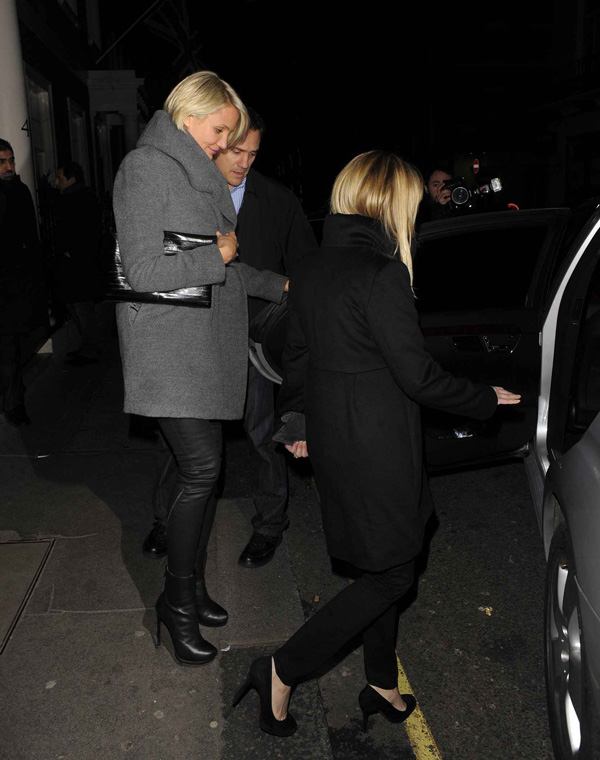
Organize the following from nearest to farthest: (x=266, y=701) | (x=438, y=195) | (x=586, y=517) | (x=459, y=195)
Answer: (x=586, y=517) → (x=266, y=701) → (x=459, y=195) → (x=438, y=195)

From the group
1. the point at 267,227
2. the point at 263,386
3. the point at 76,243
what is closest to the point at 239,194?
the point at 267,227

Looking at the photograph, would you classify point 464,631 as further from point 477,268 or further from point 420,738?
point 477,268

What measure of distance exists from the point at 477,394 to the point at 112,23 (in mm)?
27424

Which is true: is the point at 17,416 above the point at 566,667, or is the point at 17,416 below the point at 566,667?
below

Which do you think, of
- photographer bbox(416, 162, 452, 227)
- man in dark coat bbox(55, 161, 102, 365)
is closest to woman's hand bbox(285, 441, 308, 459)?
photographer bbox(416, 162, 452, 227)

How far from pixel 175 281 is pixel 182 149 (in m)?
0.45

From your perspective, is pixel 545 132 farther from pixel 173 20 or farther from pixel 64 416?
pixel 64 416

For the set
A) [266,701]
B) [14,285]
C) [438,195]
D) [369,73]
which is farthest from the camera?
[369,73]

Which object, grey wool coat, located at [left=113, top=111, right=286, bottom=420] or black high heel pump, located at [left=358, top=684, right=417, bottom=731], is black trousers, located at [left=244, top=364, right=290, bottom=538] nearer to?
grey wool coat, located at [left=113, top=111, right=286, bottom=420]

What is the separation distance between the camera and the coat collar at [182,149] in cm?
270

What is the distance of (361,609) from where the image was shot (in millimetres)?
2486

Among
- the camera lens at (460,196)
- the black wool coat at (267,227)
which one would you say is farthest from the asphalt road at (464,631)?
the camera lens at (460,196)

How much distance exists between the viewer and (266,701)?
8.72ft

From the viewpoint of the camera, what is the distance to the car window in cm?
413
